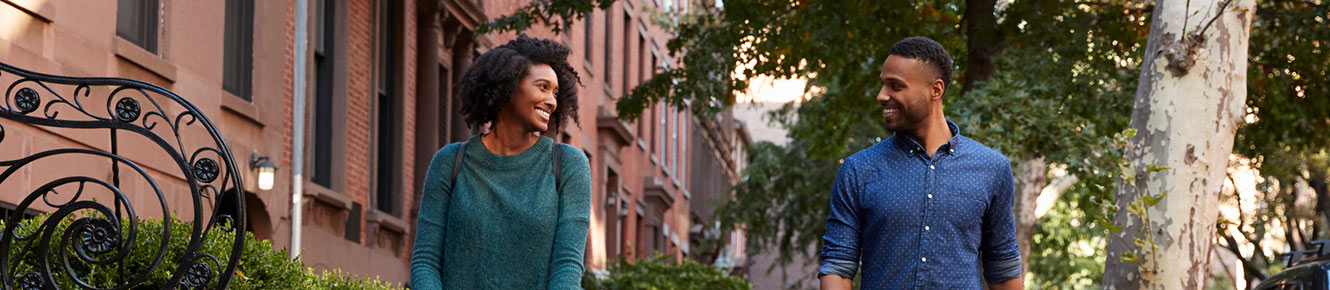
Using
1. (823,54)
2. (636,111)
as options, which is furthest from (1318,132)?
(636,111)

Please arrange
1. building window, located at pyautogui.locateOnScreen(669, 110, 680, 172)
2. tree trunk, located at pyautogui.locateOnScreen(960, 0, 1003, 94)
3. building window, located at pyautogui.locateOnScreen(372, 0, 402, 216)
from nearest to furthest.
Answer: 1. tree trunk, located at pyautogui.locateOnScreen(960, 0, 1003, 94)
2. building window, located at pyautogui.locateOnScreen(372, 0, 402, 216)
3. building window, located at pyautogui.locateOnScreen(669, 110, 680, 172)

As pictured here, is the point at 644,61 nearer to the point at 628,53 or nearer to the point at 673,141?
the point at 628,53

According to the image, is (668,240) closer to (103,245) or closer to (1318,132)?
(1318,132)

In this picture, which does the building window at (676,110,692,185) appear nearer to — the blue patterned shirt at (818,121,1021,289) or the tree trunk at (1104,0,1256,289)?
the tree trunk at (1104,0,1256,289)

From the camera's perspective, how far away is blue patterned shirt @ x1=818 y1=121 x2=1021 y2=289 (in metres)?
5.34

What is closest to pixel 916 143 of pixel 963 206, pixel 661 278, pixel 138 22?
pixel 963 206

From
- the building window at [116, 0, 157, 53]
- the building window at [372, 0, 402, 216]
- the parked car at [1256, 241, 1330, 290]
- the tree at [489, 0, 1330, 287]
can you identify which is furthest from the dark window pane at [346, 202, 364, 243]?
the parked car at [1256, 241, 1330, 290]

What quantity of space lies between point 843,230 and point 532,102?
3.63 feet

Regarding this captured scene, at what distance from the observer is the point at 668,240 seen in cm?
4353

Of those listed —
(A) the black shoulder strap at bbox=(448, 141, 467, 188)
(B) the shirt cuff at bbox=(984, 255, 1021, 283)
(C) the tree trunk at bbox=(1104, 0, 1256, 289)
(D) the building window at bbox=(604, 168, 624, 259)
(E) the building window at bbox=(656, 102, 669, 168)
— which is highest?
(E) the building window at bbox=(656, 102, 669, 168)

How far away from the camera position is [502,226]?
4.83 m

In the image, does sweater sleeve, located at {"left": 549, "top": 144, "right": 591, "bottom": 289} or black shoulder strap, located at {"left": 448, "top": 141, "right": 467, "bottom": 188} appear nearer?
sweater sleeve, located at {"left": 549, "top": 144, "right": 591, "bottom": 289}

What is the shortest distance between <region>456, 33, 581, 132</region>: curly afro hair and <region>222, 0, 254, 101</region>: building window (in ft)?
33.4

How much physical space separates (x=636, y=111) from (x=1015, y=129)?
6.51 meters
